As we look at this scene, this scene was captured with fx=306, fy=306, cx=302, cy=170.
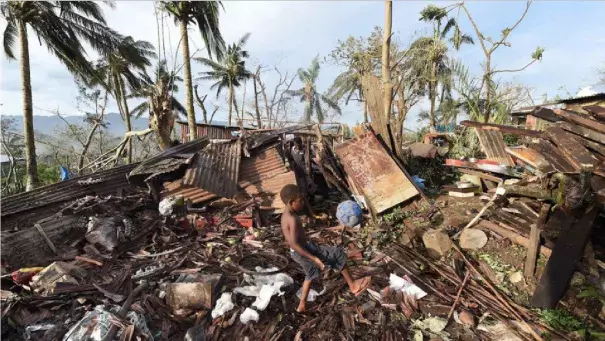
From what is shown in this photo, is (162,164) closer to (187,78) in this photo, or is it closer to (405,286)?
(405,286)

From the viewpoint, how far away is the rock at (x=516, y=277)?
3.92 m

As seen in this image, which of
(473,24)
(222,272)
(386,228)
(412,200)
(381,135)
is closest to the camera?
(222,272)

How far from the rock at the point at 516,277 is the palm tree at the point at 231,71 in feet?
86.9

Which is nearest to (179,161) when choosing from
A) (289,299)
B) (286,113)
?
(289,299)

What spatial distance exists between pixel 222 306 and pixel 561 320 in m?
3.63

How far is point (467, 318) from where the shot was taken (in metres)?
3.32

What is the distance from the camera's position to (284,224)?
337cm

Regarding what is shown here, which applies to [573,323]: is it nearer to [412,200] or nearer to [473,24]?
[412,200]

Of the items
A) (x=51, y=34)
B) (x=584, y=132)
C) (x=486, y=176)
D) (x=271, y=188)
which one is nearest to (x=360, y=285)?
(x=271, y=188)

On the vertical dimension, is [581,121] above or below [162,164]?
above

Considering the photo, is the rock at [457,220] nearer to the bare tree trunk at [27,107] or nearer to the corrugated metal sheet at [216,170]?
the corrugated metal sheet at [216,170]

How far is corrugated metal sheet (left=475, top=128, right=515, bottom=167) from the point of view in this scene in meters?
7.45

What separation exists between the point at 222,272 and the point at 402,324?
245 cm

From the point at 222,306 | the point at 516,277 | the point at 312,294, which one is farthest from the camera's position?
the point at 516,277
